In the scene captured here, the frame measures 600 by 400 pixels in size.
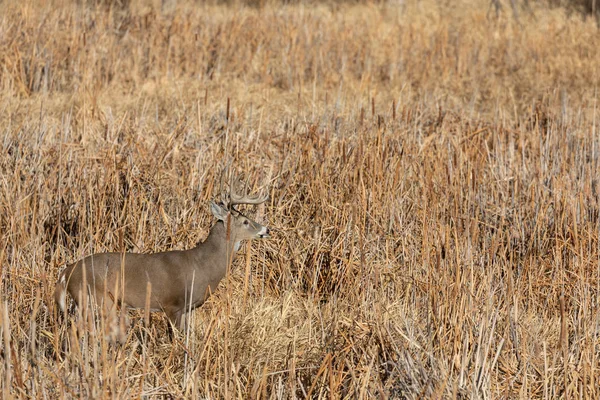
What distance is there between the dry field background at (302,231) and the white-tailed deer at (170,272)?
0.39ft

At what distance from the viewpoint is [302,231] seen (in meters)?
5.19

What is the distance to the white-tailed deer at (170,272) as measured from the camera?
13.5 feet

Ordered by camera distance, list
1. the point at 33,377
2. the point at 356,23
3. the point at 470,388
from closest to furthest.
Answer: the point at 33,377
the point at 470,388
the point at 356,23

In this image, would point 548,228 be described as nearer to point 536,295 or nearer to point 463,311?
point 536,295

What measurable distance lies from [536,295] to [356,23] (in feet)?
28.0

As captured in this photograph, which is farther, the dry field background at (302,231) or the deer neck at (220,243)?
the deer neck at (220,243)

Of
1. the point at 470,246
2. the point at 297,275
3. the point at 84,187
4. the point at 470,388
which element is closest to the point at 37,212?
the point at 84,187

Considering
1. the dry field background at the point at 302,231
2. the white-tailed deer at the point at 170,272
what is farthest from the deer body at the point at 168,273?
the dry field background at the point at 302,231

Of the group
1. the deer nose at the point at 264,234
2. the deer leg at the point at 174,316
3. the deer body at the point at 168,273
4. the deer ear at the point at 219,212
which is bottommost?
the deer leg at the point at 174,316

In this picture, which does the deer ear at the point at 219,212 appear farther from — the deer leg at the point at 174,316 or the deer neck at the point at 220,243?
the deer leg at the point at 174,316

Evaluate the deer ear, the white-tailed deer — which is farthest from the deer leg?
the deer ear

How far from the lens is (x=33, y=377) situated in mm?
3104

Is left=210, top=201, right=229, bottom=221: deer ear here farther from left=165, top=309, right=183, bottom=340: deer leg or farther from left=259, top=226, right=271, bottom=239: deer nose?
left=165, top=309, right=183, bottom=340: deer leg

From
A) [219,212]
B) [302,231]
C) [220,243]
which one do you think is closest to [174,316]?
[220,243]
